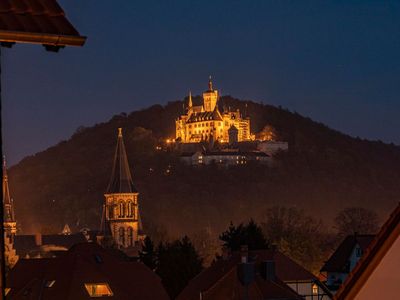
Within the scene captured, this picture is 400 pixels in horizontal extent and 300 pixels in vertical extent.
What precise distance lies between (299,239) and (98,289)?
141 ft

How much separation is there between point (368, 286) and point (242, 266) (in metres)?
38.5

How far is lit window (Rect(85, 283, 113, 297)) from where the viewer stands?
2028 inches

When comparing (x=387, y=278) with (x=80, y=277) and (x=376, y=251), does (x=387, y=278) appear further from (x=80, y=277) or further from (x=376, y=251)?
(x=80, y=277)

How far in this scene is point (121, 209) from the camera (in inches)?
7731

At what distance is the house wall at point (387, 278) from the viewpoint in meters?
7.46

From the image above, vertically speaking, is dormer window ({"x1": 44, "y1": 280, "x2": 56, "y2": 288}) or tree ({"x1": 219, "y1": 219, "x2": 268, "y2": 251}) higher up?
tree ({"x1": 219, "y1": 219, "x2": 268, "y2": 251})

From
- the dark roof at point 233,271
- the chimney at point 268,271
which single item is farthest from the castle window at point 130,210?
the chimney at point 268,271

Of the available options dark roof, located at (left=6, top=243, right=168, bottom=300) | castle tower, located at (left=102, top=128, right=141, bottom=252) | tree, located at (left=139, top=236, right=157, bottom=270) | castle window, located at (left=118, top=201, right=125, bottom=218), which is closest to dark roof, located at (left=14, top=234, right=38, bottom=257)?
castle tower, located at (left=102, top=128, right=141, bottom=252)

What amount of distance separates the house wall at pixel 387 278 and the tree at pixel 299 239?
71.1 meters

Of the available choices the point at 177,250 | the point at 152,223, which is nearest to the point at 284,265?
the point at 177,250

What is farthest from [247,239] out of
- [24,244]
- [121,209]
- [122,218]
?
[121,209]

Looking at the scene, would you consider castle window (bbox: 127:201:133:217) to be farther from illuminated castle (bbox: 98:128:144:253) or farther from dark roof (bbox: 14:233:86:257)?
dark roof (bbox: 14:233:86:257)

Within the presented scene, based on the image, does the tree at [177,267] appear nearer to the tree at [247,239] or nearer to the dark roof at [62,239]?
the tree at [247,239]

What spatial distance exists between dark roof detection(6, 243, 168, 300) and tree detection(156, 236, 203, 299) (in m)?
8.62
